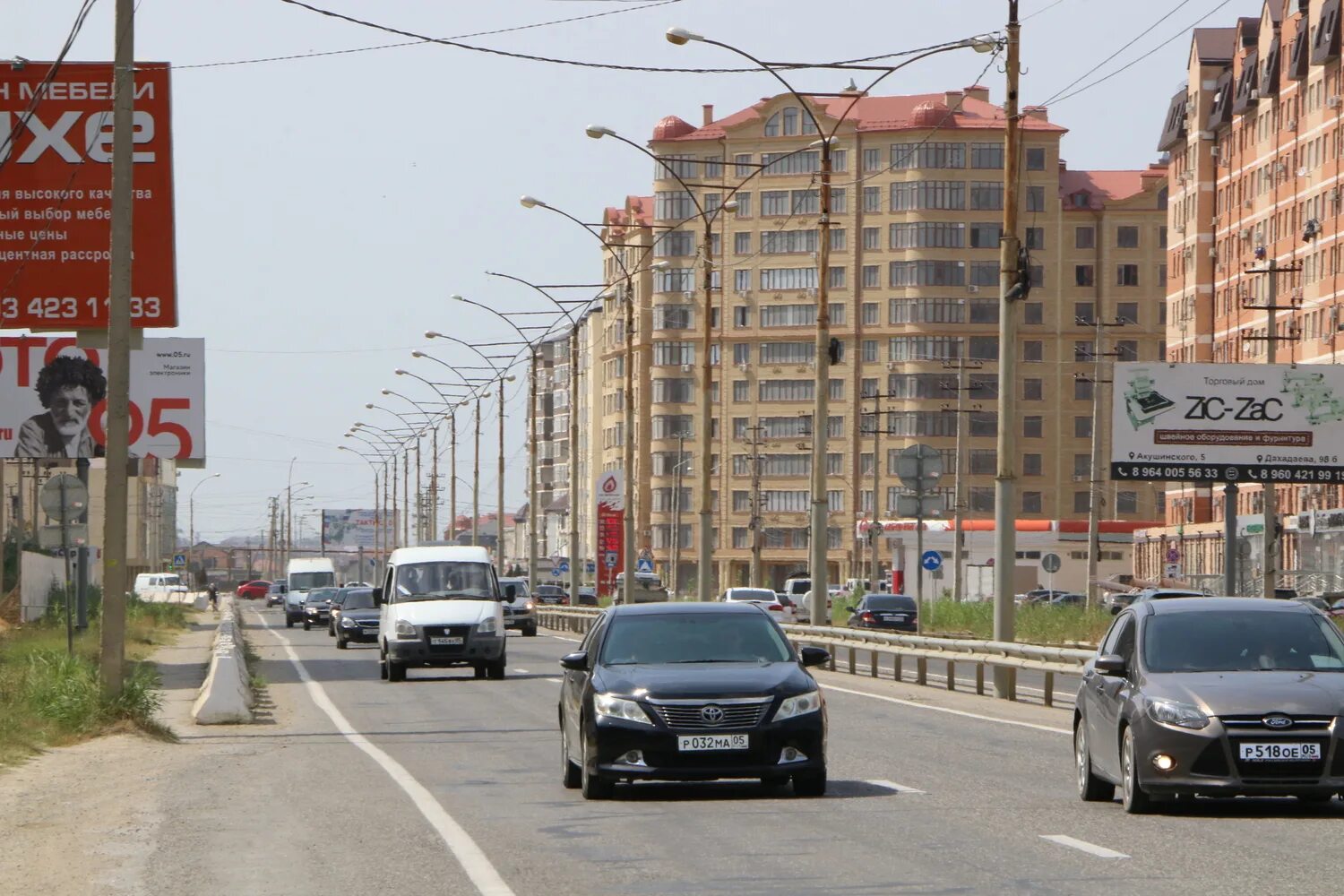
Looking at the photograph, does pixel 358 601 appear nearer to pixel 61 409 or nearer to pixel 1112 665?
pixel 61 409

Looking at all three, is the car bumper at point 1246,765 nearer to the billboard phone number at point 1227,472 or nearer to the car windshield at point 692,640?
the car windshield at point 692,640

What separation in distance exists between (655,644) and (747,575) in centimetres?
13300

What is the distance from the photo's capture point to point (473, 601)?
122ft

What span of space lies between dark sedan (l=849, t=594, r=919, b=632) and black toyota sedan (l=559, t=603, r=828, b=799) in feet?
159

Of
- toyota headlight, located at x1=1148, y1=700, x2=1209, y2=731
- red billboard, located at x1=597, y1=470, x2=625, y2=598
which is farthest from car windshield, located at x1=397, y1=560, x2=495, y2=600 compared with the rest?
red billboard, located at x1=597, y1=470, x2=625, y2=598

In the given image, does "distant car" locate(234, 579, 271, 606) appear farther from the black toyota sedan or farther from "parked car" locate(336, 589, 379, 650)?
the black toyota sedan

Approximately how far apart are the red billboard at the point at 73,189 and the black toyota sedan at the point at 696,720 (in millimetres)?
23275

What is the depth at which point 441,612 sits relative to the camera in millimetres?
36625

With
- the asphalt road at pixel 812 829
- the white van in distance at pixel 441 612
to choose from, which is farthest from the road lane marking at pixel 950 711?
the white van in distance at pixel 441 612

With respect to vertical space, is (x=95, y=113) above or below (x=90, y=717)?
above

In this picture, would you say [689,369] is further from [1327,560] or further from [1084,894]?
[1084,894]

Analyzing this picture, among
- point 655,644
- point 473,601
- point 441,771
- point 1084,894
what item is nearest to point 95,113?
point 473,601

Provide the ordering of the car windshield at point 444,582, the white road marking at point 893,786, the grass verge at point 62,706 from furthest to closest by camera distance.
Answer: the car windshield at point 444,582 → the grass verge at point 62,706 → the white road marking at point 893,786

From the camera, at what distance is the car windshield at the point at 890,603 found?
215 ft
